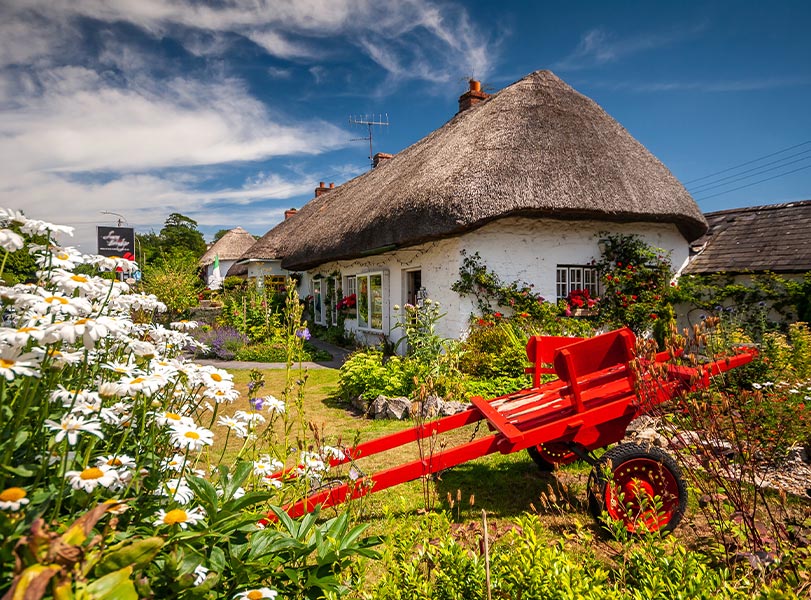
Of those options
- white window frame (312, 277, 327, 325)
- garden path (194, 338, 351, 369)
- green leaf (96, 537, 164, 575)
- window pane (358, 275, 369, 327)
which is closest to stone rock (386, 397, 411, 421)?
garden path (194, 338, 351, 369)

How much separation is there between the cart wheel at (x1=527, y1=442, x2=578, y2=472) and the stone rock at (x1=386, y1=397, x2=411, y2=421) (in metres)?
1.85

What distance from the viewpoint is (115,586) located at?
90cm

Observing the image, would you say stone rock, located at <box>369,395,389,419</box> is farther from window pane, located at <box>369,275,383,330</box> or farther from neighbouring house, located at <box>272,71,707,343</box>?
window pane, located at <box>369,275,383,330</box>

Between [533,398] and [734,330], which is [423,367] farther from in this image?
[734,330]

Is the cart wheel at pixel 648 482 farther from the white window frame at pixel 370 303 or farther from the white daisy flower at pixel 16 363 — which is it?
the white window frame at pixel 370 303

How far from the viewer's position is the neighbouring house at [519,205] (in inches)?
291

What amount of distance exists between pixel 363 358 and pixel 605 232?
493 centimetres

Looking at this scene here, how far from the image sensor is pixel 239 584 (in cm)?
133

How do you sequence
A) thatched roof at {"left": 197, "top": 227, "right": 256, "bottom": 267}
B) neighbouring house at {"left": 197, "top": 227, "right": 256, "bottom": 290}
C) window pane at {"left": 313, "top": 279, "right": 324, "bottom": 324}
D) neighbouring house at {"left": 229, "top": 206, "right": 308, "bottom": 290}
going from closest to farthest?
window pane at {"left": 313, "top": 279, "right": 324, "bottom": 324} → neighbouring house at {"left": 229, "top": 206, "right": 308, "bottom": 290} → neighbouring house at {"left": 197, "top": 227, "right": 256, "bottom": 290} → thatched roof at {"left": 197, "top": 227, "right": 256, "bottom": 267}

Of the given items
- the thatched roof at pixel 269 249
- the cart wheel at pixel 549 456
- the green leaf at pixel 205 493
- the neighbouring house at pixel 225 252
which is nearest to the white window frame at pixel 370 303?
the thatched roof at pixel 269 249

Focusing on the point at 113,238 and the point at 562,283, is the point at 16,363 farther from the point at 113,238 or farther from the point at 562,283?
the point at 113,238

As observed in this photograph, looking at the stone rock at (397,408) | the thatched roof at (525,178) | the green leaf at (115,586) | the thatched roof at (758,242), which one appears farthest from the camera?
the thatched roof at (758,242)

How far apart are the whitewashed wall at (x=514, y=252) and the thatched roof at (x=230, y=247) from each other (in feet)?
85.0

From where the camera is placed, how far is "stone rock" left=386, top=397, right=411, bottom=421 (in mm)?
5398
